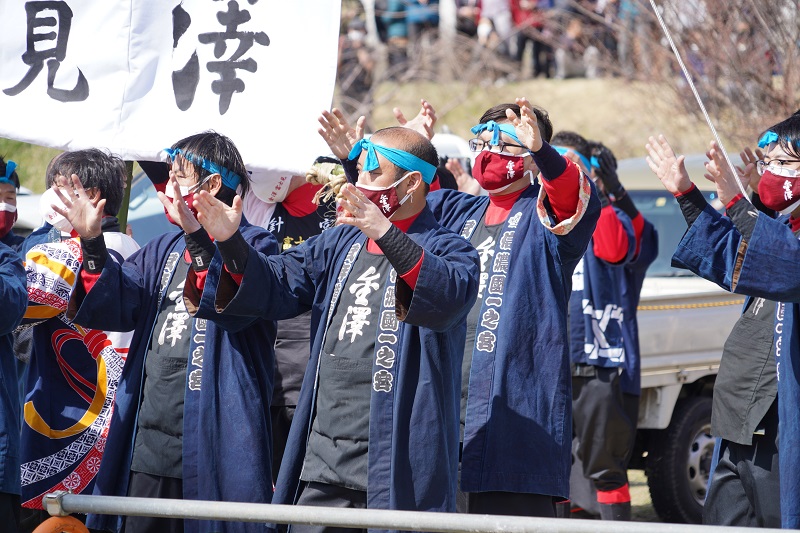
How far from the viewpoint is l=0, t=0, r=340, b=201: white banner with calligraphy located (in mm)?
4797

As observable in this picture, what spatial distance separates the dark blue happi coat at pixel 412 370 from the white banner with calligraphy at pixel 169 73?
0.89 m

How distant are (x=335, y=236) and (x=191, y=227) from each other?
530 mm

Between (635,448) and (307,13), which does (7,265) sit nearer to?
(307,13)

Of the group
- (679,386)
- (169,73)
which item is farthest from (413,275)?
(679,386)

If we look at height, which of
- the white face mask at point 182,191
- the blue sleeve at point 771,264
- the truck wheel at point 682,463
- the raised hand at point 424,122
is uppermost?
the raised hand at point 424,122

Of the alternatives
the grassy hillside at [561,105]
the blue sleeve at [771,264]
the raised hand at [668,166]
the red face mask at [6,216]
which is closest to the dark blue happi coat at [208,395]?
the red face mask at [6,216]

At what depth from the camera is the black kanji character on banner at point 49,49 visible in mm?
4836

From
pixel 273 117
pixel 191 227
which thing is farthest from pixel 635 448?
pixel 191 227

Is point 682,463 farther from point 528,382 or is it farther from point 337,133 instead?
point 337,133

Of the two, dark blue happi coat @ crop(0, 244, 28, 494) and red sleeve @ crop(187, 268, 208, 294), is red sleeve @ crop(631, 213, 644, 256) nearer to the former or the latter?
red sleeve @ crop(187, 268, 208, 294)

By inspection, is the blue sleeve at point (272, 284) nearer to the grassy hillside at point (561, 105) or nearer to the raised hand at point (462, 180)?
the raised hand at point (462, 180)

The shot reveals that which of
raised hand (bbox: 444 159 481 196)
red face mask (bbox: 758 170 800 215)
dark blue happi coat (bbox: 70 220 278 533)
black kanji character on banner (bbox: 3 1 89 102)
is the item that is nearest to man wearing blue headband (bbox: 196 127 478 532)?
dark blue happi coat (bbox: 70 220 278 533)

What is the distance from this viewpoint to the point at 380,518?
311 centimetres

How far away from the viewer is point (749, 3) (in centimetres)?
828
